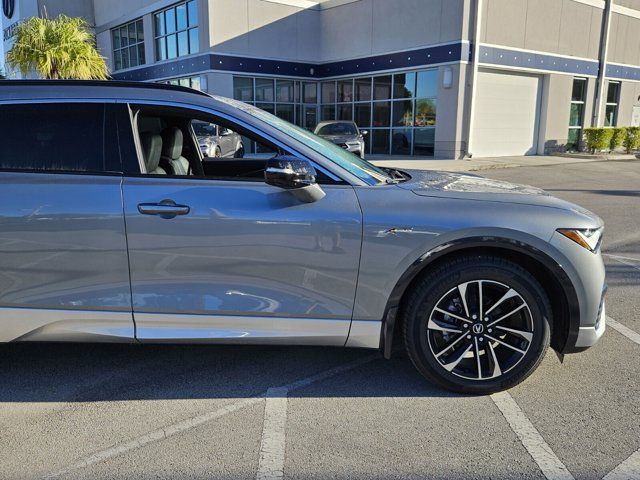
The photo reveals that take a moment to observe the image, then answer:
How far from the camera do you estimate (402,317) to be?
3.26 metres

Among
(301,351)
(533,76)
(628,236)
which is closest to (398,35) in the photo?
(533,76)

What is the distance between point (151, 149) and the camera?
353 centimetres

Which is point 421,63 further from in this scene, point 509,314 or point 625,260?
point 509,314

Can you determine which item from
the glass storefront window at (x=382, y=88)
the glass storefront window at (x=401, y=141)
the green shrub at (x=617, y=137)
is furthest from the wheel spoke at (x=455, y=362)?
the green shrub at (x=617, y=137)

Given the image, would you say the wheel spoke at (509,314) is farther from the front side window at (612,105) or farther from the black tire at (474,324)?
the front side window at (612,105)

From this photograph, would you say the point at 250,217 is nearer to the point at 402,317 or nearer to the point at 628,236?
the point at 402,317

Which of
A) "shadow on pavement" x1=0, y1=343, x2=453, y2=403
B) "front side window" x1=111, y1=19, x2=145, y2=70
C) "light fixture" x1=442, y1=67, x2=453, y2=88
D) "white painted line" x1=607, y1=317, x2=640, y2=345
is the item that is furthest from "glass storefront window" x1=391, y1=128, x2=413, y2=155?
"shadow on pavement" x1=0, y1=343, x2=453, y2=403

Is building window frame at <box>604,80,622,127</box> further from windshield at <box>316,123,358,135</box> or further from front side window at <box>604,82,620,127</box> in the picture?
windshield at <box>316,123,358,135</box>

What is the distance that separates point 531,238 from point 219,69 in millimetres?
20816

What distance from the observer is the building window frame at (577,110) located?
2444cm

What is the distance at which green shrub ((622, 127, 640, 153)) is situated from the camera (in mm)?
24625

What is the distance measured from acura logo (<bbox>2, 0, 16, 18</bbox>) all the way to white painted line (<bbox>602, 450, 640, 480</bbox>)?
43342mm

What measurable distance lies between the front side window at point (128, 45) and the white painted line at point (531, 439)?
92.5 ft

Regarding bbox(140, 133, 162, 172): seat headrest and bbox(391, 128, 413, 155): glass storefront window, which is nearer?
bbox(140, 133, 162, 172): seat headrest
